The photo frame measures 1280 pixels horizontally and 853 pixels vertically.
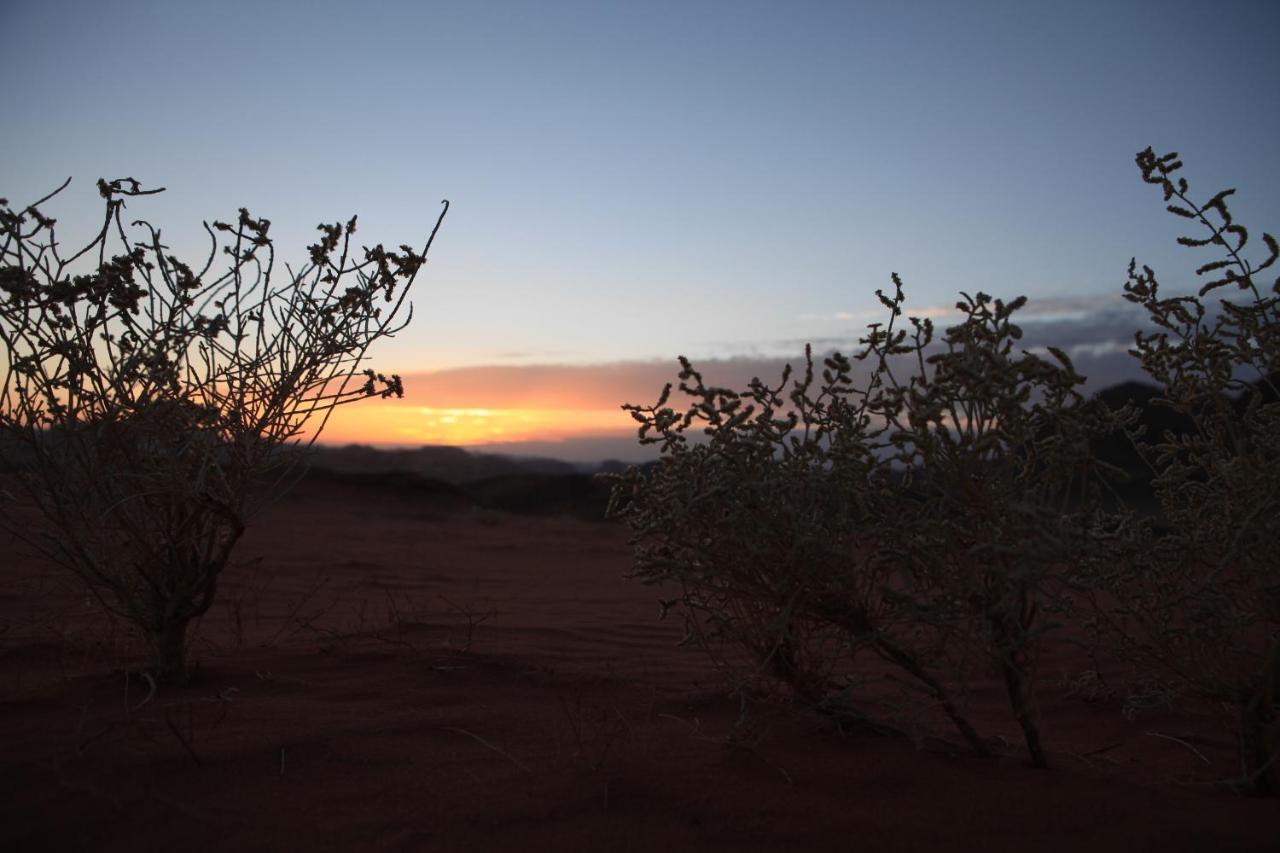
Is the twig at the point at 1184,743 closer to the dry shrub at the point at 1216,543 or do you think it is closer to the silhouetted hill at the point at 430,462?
the dry shrub at the point at 1216,543

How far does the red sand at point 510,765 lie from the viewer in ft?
6.91

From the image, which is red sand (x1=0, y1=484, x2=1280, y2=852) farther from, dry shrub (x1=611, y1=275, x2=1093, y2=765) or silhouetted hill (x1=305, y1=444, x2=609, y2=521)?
silhouetted hill (x1=305, y1=444, x2=609, y2=521)

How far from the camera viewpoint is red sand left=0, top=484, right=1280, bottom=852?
82.9 inches

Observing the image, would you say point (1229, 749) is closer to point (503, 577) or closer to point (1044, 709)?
point (1044, 709)

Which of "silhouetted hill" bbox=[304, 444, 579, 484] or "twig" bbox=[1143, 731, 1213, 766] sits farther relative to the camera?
"silhouetted hill" bbox=[304, 444, 579, 484]

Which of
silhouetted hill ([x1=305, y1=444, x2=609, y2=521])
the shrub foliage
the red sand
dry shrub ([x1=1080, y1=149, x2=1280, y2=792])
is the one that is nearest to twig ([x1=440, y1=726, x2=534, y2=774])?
the red sand

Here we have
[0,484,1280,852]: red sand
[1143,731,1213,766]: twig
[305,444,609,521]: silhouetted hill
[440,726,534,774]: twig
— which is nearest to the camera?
[0,484,1280,852]: red sand

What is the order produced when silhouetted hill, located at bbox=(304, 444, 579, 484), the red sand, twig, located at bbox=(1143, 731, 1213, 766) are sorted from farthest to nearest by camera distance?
1. silhouetted hill, located at bbox=(304, 444, 579, 484)
2. twig, located at bbox=(1143, 731, 1213, 766)
3. the red sand

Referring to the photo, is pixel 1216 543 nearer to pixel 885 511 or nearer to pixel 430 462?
pixel 885 511

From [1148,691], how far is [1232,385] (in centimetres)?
111

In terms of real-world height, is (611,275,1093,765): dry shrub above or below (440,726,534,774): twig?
above

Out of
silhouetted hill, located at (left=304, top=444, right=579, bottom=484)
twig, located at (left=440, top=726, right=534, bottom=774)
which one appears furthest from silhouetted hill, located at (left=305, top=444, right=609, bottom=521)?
twig, located at (left=440, top=726, right=534, bottom=774)

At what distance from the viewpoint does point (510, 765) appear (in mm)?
2504

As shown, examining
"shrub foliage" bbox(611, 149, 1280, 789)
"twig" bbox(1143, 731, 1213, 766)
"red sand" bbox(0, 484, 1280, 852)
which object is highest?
"shrub foliage" bbox(611, 149, 1280, 789)
